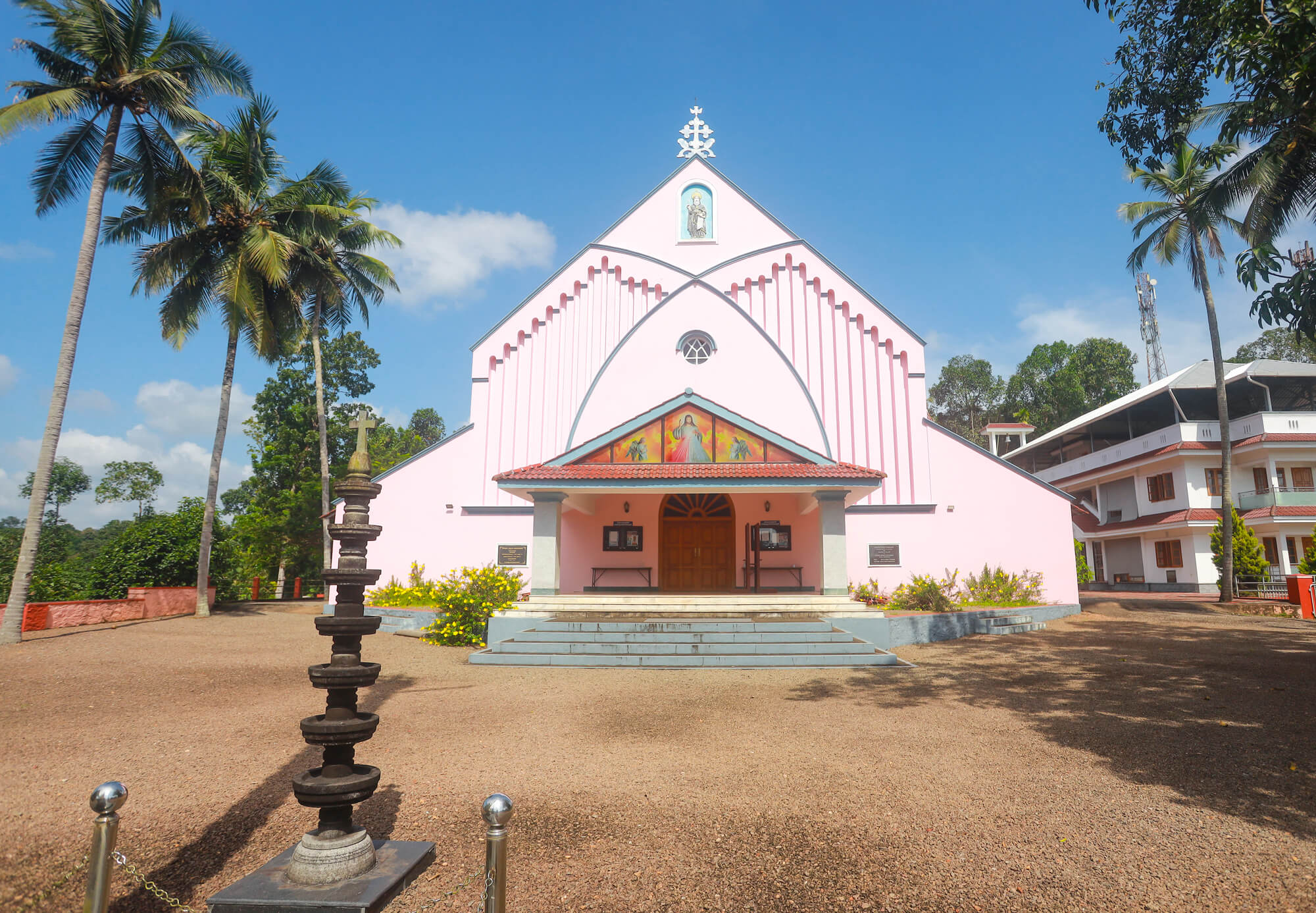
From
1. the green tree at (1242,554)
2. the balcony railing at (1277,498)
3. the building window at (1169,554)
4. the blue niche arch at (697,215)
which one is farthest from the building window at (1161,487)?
the blue niche arch at (697,215)

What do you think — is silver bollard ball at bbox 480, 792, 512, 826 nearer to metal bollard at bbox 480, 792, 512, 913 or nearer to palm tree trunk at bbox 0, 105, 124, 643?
metal bollard at bbox 480, 792, 512, 913

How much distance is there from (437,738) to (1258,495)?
34.8 m

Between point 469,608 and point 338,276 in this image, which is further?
point 338,276

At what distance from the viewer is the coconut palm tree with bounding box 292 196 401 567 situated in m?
24.8

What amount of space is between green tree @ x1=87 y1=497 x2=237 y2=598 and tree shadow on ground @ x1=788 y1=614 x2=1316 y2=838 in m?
19.9

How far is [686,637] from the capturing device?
12789 millimetres

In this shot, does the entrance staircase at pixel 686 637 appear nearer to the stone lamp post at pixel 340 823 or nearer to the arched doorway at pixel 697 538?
the arched doorway at pixel 697 538

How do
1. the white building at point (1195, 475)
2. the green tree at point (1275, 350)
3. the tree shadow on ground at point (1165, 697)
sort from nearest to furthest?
the tree shadow on ground at point (1165, 697) < the white building at point (1195, 475) < the green tree at point (1275, 350)

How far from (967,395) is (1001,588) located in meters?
53.9

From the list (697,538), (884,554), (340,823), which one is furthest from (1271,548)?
(340,823)

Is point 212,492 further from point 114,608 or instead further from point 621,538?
point 621,538

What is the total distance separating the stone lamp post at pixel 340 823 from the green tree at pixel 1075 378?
188ft

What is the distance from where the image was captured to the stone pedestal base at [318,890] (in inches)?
145

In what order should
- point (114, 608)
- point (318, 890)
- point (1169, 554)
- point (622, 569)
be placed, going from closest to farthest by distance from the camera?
point (318, 890) → point (114, 608) → point (622, 569) → point (1169, 554)
